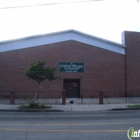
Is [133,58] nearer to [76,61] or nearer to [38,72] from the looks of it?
[76,61]

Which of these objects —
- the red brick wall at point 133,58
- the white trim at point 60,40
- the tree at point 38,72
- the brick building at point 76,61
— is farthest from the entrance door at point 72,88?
the tree at point 38,72

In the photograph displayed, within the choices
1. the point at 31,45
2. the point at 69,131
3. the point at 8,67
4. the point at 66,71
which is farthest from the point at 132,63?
the point at 69,131

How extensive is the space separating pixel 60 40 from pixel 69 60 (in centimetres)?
306

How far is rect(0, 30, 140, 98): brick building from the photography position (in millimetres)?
29906

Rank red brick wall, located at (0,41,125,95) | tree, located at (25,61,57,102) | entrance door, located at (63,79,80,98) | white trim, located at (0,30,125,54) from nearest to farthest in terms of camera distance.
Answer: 1. tree, located at (25,61,57,102)
2. red brick wall, located at (0,41,125,95)
3. white trim, located at (0,30,125,54)
4. entrance door, located at (63,79,80,98)

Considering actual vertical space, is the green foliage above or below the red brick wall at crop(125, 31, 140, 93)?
below

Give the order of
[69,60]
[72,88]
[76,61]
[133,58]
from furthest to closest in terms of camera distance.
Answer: [133,58]
[72,88]
[76,61]
[69,60]

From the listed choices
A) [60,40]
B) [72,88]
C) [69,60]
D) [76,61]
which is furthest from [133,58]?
[60,40]

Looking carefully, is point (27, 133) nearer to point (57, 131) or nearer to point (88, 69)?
point (57, 131)

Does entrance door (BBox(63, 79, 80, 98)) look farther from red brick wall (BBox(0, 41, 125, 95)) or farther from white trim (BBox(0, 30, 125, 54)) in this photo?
white trim (BBox(0, 30, 125, 54))

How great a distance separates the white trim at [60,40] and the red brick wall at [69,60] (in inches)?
21.4

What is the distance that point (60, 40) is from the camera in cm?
3123


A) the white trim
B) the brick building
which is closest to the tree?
the brick building

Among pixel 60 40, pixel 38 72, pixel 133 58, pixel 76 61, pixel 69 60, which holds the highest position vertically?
pixel 60 40
